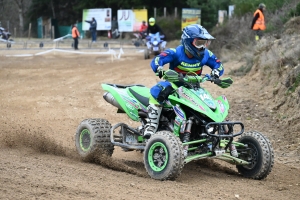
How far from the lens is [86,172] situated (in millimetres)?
7125

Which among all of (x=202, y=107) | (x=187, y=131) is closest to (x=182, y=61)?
(x=202, y=107)

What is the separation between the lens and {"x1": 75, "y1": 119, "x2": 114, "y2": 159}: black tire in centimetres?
816

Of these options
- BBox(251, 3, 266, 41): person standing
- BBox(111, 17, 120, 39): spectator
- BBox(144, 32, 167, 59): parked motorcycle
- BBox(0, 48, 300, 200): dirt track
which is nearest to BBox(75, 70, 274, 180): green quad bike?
BBox(0, 48, 300, 200): dirt track

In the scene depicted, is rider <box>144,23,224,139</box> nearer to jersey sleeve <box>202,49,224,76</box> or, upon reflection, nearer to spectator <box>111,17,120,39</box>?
jersey sleeve <box>202,49,224,76</box>

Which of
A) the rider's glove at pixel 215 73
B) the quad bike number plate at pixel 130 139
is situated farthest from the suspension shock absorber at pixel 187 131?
the quad bike number plate at pixel 130 139

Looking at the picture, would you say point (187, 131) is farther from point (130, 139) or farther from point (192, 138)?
point (130, 139)

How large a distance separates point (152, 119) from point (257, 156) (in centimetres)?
154

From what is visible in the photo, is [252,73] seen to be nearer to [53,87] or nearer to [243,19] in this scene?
[53,87]

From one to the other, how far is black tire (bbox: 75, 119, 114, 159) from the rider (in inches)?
28.7

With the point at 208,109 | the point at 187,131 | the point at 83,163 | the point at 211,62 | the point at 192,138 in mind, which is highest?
the point at 211,62

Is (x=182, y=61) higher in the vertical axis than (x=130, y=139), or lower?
higher

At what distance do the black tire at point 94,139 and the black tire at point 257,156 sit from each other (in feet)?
6.55

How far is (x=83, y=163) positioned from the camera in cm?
812

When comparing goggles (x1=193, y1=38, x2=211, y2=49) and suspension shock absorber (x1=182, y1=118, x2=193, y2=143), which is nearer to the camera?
suspension shock absorber (x1=182, y1=118, x2=193, y2=143)
